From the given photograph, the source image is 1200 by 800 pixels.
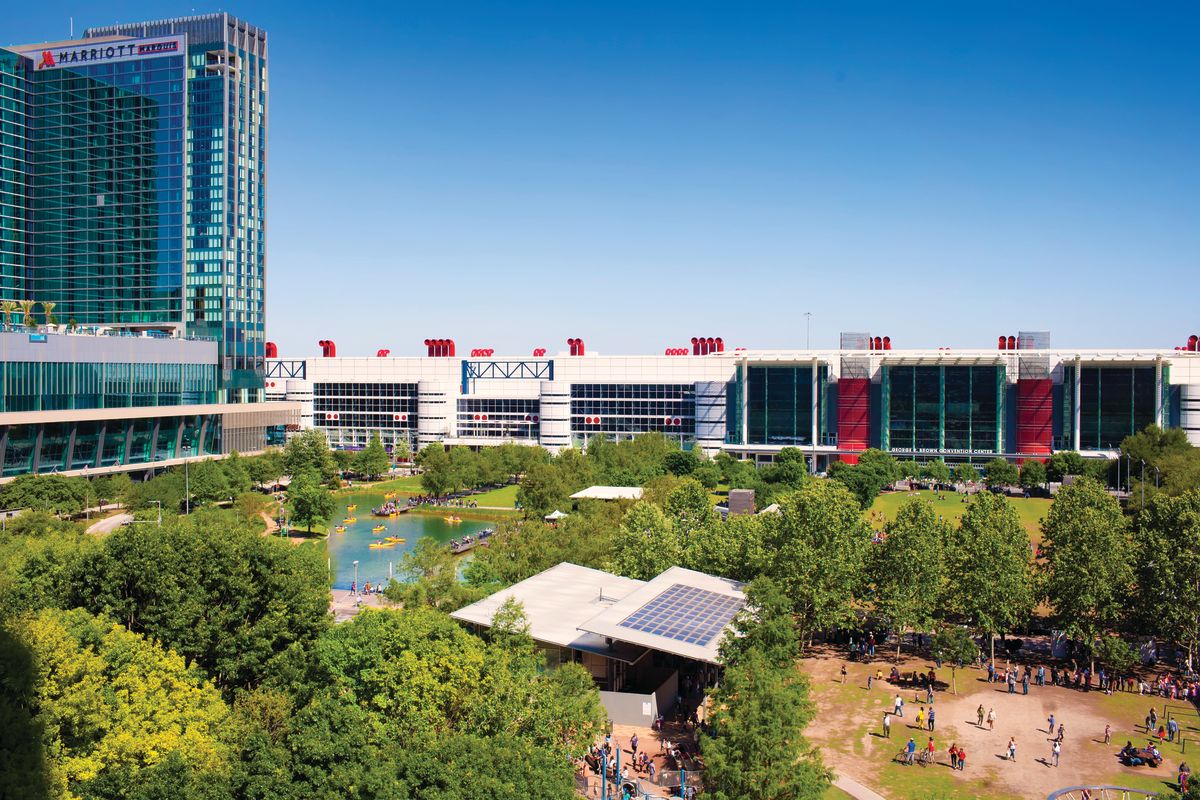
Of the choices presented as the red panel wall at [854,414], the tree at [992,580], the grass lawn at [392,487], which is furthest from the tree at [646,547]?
the red panel wall at [854,414]

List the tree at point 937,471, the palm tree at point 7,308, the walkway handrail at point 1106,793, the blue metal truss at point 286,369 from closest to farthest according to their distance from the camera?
the walkway handrail at point 1106,793 → the palm tree at point 7,308 → the tree at point 937,471 → the blue metal truss at point 286,369

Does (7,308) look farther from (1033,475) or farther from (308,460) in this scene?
(1033,475)

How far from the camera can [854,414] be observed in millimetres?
123688

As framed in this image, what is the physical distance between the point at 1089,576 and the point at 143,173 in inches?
4527

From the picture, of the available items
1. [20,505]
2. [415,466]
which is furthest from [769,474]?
[20,505]

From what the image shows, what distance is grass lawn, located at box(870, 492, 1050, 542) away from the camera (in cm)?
8638

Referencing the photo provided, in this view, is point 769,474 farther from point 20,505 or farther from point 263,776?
point 263,776

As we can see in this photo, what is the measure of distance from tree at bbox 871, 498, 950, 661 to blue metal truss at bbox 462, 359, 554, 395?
97644 mm

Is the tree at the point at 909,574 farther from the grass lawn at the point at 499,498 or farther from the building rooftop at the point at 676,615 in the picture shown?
the grass lawn at the point at 499,498

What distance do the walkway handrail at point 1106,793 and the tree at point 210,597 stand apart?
27844mm

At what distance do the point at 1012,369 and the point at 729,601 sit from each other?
88289mm

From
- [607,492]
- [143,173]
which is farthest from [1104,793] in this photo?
[143,173]

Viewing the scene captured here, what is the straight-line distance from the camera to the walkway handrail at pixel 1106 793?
1288 inches

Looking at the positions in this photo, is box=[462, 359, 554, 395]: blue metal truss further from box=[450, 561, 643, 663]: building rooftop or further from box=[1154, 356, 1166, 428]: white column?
box=[450, 561, 643, 663]: building rooftop
